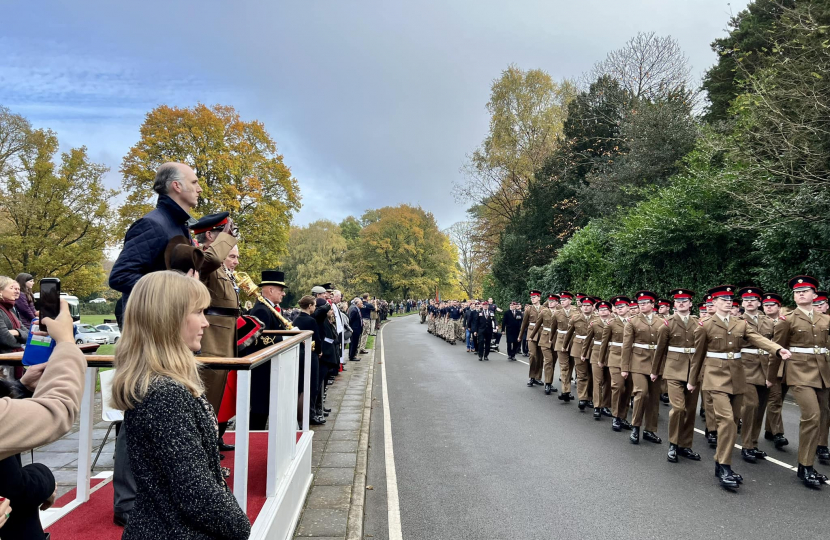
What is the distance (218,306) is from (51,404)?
2.01 metres

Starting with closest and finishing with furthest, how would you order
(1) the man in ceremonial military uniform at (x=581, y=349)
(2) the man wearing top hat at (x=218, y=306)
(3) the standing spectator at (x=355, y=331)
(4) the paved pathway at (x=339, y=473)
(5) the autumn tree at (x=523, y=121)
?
(2) the man wearing top hat at (x=218, y=306), (4) the paved pathway at (x=339, y=473), (1) the man in ceremonial military uniform at (x=581, y=349), (3) the standing spectator at (x=355, y=331), (5) the autumn tree at (x=523, y=121)

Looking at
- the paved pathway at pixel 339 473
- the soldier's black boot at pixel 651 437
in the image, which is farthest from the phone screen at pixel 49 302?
the soldier's black boot at pixel 651 437

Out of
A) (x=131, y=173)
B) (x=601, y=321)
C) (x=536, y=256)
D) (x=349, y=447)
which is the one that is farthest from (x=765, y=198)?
(x=131, y=173)

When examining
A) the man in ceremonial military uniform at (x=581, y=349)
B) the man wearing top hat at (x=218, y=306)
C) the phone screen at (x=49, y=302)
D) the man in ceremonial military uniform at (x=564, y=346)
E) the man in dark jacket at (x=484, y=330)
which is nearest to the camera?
the phone screen at (x=49, y=302)

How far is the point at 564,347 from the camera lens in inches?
431

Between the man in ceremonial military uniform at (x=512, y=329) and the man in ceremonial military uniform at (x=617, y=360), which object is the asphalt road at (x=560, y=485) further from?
the man in ceremonial military uniform at (x=512, y=329)

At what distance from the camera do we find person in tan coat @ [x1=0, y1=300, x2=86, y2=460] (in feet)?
4.89

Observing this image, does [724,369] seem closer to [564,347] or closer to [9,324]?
[564,347]

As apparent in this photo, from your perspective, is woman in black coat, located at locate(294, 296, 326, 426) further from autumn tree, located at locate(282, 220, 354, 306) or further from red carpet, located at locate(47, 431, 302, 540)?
autumn tree, located at locate(282, 220, 354, 306)

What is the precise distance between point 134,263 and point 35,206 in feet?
81.7

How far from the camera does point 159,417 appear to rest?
5.70 ft

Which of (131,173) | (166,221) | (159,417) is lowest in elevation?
(159,417)

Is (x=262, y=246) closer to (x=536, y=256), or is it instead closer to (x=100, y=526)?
(x=536, y=256)

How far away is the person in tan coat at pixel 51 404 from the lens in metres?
1.49
